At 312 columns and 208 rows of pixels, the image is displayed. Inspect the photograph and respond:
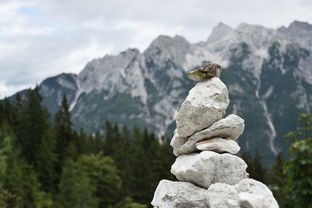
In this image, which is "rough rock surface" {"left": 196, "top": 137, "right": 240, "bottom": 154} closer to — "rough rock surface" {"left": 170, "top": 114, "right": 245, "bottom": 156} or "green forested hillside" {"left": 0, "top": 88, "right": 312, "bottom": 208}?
"rough rock surface" {"left": 170, "top": 114, "right": 245, "bottom": 156}

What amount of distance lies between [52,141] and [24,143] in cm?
503

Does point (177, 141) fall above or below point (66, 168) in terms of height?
above

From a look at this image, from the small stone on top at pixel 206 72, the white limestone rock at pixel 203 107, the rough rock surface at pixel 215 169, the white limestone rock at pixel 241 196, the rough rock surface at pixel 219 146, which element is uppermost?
the small stone on top at pixel 206 72

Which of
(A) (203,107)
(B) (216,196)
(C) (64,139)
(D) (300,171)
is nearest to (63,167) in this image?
(C) (64,139)

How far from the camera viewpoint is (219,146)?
14.8 metres

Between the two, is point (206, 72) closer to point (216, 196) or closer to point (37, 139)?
point (216, 196)

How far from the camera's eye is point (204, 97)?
1485 cm

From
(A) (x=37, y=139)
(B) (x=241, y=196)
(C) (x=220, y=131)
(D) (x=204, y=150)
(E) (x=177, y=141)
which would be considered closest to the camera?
(B) (x=241, y=196)

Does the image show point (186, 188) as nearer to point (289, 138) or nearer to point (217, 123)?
point (217, 123)

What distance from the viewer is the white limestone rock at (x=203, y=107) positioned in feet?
48.6

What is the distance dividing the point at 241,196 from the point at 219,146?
2.31m

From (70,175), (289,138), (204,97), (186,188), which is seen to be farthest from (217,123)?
(70,175)

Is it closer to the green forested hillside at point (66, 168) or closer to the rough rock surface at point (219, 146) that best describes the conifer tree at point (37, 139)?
the green forested hillside at point (66, 168)

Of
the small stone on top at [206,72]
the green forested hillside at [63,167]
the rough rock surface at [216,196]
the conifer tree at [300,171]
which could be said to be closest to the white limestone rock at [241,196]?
the rough rock surface at [216,196]
